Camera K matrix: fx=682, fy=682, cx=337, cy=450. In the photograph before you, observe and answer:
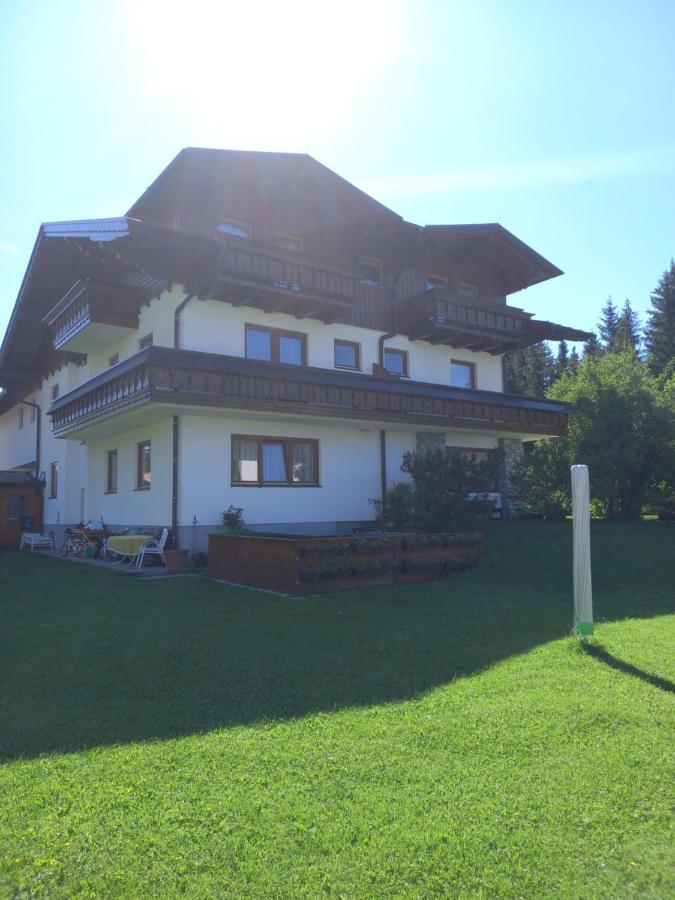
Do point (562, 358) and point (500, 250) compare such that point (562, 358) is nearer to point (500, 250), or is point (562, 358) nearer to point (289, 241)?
point (500, 250)

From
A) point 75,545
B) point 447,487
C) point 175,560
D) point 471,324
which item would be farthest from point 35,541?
point 471,324

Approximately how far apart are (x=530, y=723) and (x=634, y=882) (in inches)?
77.8

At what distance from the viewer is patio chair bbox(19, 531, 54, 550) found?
23703mm

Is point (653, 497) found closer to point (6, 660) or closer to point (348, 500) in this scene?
point (348, 500)

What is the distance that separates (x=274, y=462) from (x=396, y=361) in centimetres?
557

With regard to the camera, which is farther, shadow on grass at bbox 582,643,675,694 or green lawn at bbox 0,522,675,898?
shadow on grass at bbox 582,643,675,694

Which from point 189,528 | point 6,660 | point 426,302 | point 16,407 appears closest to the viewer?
point 6,660

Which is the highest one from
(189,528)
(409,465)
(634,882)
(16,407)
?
(16,407)

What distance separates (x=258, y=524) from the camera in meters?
17.0

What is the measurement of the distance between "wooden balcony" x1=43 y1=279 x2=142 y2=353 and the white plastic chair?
601 centimetres

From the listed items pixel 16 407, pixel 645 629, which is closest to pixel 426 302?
pixel 645 629

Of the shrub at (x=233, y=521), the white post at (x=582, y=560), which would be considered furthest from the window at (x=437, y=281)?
the white post at (x=582, y=560)

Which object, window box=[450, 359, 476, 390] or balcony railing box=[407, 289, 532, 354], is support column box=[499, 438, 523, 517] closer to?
window box=[450, 359, 476, 390]

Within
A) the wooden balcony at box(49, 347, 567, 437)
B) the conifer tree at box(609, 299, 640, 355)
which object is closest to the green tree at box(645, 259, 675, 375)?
the conifer tree at box(609, 299, 640, 355)
